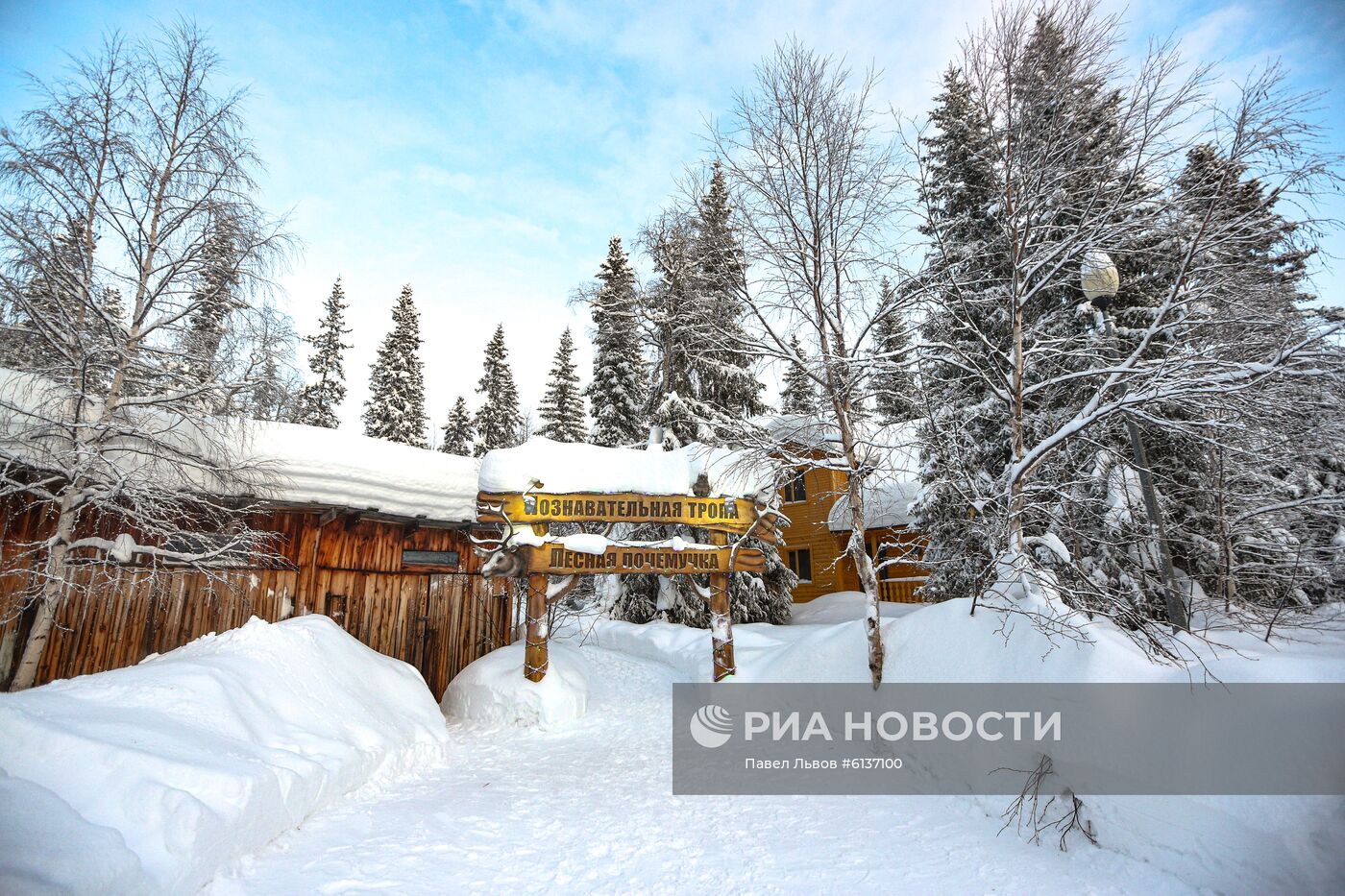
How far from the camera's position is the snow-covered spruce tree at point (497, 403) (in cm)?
3070

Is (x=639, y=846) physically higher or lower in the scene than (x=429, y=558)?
lower

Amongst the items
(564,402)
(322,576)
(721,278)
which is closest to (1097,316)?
(721,278)

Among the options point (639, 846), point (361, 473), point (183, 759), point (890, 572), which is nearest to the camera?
point (183, 759)

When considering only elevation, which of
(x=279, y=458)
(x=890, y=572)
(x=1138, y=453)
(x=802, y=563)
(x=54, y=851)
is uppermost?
(x=279, y=458)

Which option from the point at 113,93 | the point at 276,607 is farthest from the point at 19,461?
the point at 113,93

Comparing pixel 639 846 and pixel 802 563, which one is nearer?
pixel 639 846

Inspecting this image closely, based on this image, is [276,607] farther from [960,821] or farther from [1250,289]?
[1250,289]

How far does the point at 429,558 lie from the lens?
36.1ft

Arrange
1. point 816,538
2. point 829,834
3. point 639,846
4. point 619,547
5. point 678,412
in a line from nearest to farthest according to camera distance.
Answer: point 639,846 → point 829,834 → point 619,547 → point 678,412 → point 816,538

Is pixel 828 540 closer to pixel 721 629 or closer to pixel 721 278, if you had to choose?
pixel 721 629

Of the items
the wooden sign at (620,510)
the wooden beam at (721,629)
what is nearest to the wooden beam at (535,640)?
the wooden sign at (620,510)

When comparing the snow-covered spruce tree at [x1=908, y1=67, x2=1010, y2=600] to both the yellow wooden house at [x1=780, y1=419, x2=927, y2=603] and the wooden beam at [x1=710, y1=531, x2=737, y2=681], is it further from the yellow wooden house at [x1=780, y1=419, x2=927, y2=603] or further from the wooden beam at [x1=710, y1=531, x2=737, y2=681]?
the yellow wooden house at [x1=780, y1=419, x2=927, y2=603]

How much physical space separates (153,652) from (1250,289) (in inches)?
545

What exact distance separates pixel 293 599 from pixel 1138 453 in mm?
11351
